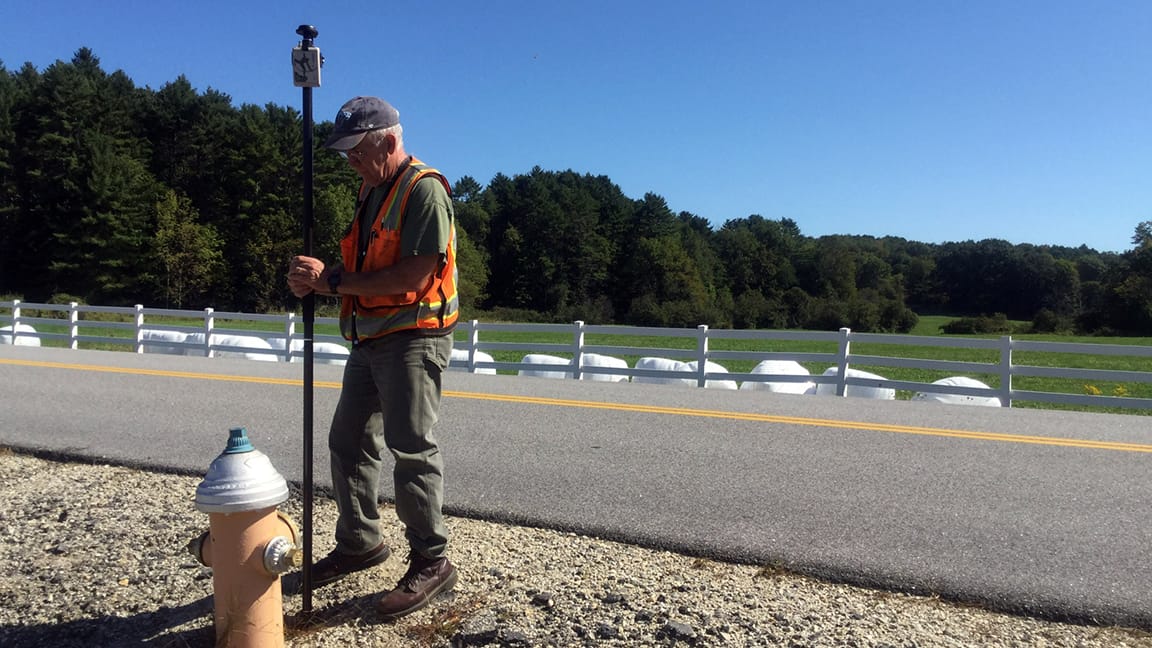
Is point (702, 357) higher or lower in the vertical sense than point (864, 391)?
higher

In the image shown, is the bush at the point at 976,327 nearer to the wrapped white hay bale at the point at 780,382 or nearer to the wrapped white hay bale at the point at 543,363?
the wrapped white hay bale at the point at 780,382

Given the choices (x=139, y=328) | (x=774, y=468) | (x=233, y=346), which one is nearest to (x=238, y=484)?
(x=774, y=468)

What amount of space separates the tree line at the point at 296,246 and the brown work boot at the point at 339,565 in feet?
105

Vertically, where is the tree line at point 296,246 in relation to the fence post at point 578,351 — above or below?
above

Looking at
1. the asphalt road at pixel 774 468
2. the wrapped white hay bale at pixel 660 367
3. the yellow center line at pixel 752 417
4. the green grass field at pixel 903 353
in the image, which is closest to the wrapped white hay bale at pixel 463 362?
the green grass field at pixel 903 353

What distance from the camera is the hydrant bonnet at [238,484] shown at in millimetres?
2658

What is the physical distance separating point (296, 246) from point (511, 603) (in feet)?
195

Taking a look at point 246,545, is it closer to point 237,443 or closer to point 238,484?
A: point 238,484

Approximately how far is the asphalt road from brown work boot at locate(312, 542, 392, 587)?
4.07 ft

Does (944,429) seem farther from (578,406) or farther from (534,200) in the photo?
(534,200)

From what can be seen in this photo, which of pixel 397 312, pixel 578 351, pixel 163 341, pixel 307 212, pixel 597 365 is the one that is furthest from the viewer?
pixel 163 341

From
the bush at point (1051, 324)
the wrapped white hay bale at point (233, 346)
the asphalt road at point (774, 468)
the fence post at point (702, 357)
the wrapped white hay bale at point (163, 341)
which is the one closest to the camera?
the asphalt road at point (774, 468)

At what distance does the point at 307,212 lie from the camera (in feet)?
10.6

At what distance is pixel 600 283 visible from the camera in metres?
90.7
